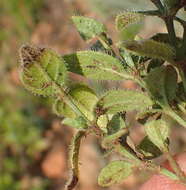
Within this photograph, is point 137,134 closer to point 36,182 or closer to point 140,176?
point 140,176

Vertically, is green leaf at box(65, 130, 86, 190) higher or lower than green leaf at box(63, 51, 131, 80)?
lower

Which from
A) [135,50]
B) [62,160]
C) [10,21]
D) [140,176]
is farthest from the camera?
[10,21]

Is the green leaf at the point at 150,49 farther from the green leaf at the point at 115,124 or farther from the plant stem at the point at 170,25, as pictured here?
the green leaf at the point at 115,124

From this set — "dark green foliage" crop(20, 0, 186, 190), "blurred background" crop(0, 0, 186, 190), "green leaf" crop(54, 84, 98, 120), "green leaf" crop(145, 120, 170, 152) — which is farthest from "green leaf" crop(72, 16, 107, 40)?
"blurred background" crop(0, 0, 186, 190)

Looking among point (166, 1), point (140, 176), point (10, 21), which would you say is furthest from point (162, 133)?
point (10, 21)

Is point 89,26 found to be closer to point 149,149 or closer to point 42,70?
point 42,70

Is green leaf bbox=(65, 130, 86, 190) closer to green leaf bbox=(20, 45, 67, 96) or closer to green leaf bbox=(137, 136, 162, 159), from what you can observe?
green leaf bbox=(20, 45, 67, 96)
